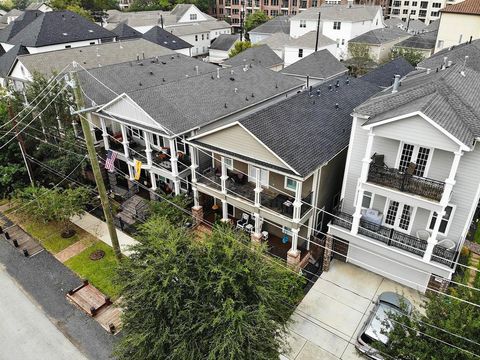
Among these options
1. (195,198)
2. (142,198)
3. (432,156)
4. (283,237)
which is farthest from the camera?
(142,198)

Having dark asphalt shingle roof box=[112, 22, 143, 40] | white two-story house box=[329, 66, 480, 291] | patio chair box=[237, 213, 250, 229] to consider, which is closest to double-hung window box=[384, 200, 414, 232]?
white two-story house box=[329, 66, 480, 291]

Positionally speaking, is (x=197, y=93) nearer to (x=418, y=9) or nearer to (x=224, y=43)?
(x=224, y=43)

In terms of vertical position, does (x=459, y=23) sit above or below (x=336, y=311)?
above

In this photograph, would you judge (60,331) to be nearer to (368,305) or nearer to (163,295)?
(163,295)

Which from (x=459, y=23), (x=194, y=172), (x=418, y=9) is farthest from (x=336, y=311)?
(x=418, y=9)

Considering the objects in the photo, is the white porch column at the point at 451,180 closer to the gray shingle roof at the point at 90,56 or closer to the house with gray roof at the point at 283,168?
the house with gray roof at the point at 283,168

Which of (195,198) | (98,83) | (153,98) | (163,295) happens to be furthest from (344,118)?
(98,83)
